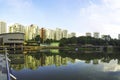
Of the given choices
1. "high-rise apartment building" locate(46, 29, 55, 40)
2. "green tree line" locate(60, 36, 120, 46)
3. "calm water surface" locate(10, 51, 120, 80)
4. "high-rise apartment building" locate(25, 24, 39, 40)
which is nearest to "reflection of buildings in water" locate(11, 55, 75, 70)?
"calm water surface" locate(10, 51, 120, 80)

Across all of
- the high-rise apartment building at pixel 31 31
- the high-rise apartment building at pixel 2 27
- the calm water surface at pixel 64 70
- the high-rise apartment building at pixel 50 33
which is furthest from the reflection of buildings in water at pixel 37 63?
the high-rise apartment building at pixel 50 33

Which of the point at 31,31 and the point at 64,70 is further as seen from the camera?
the point at 31,31

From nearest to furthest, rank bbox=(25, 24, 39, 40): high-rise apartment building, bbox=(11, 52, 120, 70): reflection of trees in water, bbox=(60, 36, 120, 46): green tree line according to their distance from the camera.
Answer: bbox=(11, 52, 120, 70): reflection of trees in water, bbox=(60, 36, 120, 46): green tree line, bbox=(25, 24, 39, 40): high-rise apartment building

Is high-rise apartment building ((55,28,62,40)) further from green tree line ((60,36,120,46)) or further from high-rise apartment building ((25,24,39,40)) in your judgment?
green tree line ((60,36,120,46))

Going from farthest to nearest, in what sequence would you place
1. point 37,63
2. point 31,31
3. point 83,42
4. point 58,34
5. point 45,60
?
point 58,34
point 31,31
point 83,42
point 45,60
point 37,63

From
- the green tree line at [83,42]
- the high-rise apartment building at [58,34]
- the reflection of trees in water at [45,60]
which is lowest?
the reflection of trees in water at [45,60]

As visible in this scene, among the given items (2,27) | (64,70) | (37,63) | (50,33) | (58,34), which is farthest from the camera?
(58,34)

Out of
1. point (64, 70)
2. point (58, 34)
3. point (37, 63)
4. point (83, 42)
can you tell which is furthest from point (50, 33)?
point (64, 70)

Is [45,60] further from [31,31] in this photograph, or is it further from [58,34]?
[58,34]

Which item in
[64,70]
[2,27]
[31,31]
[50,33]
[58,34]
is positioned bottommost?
[64,70]

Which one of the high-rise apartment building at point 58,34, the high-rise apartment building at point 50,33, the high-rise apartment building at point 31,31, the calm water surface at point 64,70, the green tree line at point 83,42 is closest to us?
the calm water surface at point 64,70

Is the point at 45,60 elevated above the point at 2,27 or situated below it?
below

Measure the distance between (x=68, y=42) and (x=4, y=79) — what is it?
9320 cm

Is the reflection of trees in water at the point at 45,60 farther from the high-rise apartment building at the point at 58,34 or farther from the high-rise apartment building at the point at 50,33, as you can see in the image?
the high-rise apartment building at the point at 58,34
